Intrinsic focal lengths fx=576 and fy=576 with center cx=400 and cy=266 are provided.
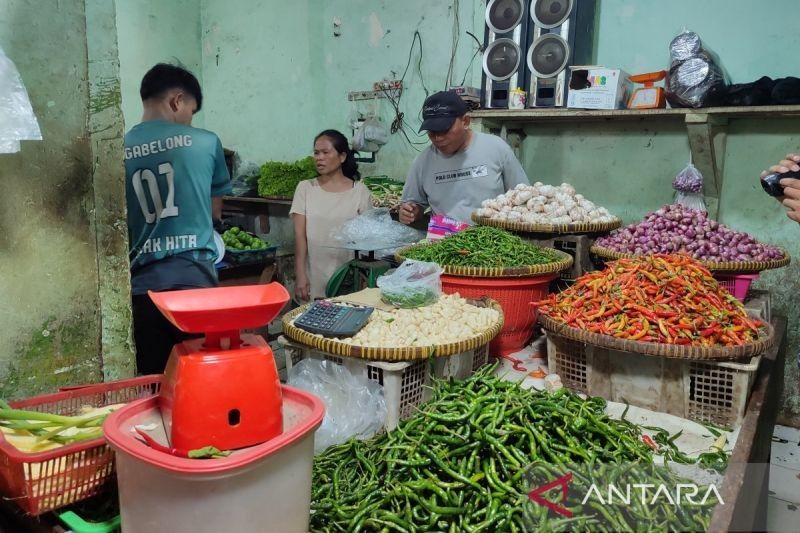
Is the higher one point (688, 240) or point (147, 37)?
point (147, 37)

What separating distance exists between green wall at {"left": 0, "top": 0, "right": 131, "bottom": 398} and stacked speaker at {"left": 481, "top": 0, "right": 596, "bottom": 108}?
4.08 metres

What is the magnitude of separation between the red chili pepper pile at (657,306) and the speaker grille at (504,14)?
3320 mm

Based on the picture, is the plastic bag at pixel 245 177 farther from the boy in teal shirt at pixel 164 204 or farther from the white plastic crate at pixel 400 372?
the white plastic crate at pixel 400 372

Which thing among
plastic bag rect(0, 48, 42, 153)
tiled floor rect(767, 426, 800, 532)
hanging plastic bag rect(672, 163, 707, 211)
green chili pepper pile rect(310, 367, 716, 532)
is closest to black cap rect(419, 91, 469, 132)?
hanging plastic bag rect(672, 163, 707, 211)

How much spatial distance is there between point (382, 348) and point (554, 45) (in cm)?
400

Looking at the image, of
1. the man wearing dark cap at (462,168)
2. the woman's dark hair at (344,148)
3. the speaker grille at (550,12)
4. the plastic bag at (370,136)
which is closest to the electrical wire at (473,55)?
the speaker grille at (550,12)

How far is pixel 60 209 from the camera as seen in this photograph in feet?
6.22

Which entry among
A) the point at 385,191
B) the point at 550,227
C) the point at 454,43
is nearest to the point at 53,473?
the point at 550,227

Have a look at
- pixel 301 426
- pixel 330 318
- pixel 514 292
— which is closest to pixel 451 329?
pixel 330 318

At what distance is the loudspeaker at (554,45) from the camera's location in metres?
5.05

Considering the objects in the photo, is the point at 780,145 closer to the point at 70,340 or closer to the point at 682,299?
the point at 682,299

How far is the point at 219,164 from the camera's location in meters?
3.33

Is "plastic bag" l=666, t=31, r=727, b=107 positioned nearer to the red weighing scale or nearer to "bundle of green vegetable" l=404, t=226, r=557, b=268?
"bundle of green vegetable" l=404, t=226, r=557, b=268

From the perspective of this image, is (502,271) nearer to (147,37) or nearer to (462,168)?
(462,168)
